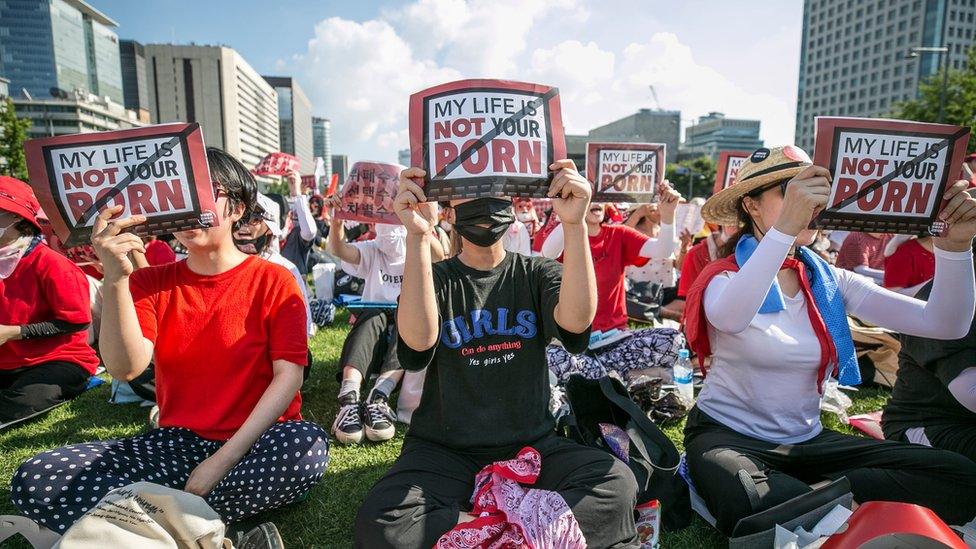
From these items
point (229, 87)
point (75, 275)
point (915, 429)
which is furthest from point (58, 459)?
point (229, 87)

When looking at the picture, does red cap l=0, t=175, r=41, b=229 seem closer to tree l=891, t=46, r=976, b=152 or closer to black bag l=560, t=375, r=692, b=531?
black bag l=560, t=375, r=692, b=531

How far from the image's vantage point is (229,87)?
10388cm

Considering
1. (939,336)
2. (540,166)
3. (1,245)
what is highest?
(540,166)

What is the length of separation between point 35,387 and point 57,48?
18016 cm

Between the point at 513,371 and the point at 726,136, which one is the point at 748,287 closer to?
the point at 513,371

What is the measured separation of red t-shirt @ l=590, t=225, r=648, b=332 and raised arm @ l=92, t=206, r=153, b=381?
3.70 m

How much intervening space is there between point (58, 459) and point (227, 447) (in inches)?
27.2

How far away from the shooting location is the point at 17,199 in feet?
11.9

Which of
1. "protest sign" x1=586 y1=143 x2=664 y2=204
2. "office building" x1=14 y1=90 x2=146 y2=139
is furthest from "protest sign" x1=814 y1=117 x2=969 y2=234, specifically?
"office building" x1=14 y1=90 x2=146 y2=139

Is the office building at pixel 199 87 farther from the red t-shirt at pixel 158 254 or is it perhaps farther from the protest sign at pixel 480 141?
the protest sign at pixel 480 141

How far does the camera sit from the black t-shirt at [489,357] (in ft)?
8.06

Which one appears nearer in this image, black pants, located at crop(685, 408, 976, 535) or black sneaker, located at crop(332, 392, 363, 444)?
black pants, located at crop(685, 408, 976, 535)

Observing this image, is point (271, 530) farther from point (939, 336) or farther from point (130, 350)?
point (939, 336)

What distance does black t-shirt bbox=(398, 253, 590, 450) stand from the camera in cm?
246
